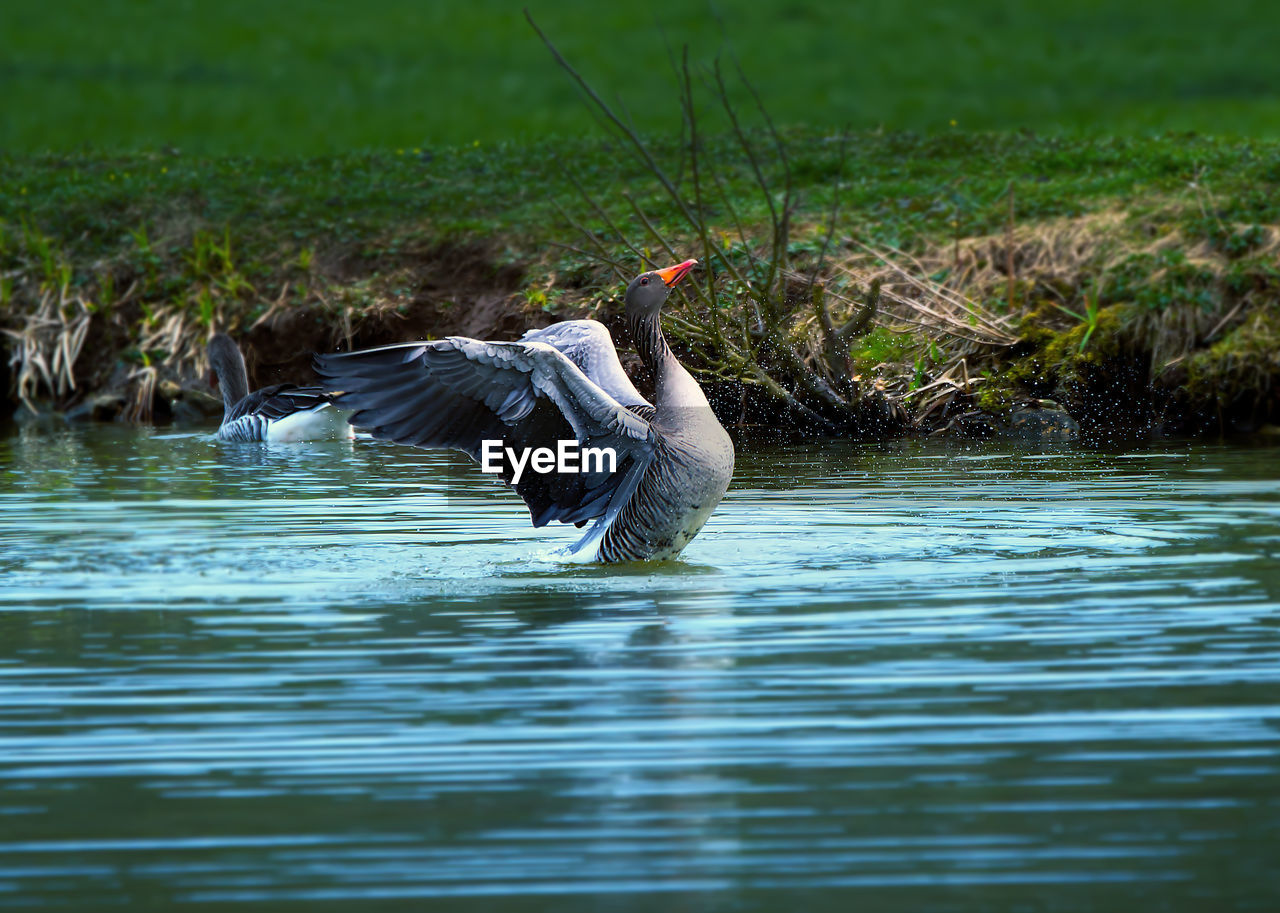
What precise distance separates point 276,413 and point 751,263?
4.72 meters

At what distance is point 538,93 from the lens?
34.9 metres

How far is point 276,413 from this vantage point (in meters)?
16.2

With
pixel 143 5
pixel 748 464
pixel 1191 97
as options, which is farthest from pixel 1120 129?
pixel 143 5

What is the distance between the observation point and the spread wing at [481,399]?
7605 millimetres

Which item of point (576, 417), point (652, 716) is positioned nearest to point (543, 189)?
point (576, 417)

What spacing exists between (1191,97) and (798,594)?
1044 inches

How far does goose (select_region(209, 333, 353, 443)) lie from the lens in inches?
637

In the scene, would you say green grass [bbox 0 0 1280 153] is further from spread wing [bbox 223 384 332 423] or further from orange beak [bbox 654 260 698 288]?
orange beak [bbox 654 260 698 288]

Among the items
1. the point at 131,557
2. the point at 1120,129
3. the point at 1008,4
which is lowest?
the point at 131,557

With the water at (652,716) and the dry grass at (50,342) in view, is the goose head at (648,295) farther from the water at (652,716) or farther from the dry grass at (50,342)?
the dry grass at (50,342)

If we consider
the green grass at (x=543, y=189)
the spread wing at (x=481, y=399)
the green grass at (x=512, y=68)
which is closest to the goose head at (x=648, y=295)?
the spread wing at (x=481, y=399)

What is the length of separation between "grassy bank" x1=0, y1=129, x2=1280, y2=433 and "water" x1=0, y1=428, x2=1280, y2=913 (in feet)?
18.4

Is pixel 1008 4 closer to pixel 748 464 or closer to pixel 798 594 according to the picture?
pixel 748 464

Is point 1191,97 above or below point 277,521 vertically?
above
